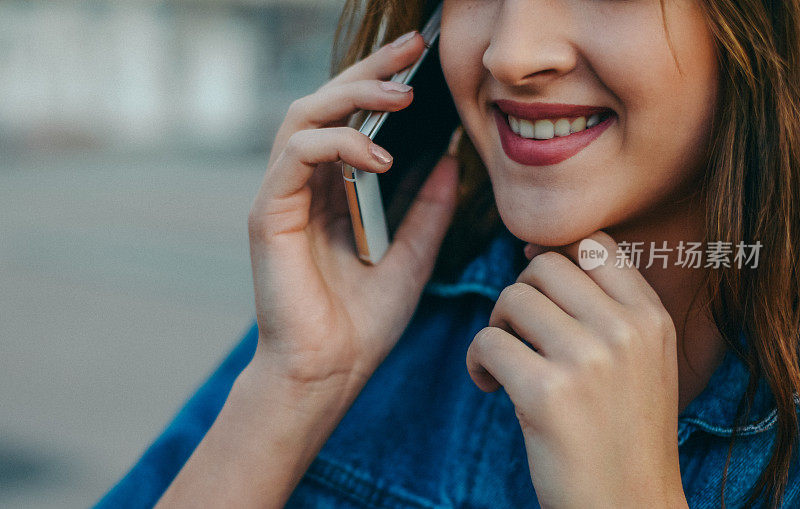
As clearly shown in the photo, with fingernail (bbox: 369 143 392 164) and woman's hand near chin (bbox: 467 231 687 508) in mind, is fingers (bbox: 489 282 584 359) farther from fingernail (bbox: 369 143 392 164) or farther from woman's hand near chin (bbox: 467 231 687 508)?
fingernail (bbox: 369 143 392 164)

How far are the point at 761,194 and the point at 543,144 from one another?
0.33m

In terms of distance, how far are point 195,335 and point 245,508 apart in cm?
426

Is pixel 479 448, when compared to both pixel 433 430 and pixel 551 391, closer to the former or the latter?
pixel 433 430

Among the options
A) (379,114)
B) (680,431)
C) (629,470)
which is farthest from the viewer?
(379,114)

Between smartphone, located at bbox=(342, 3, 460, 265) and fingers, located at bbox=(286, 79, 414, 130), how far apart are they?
29 millimetres

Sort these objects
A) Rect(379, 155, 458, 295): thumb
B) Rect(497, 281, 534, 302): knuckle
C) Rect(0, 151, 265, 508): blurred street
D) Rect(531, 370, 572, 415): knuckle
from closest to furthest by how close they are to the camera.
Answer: Rect(531, 370, 572, 415): knuckle < Rect(497, 281, 534, 302): knuckle < Rect(379, 155, 458, 295): thumb < Rect(0, 151, 265, 508): blurred street

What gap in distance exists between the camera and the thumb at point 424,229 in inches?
59.9

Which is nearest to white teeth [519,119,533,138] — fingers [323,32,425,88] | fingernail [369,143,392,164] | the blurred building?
fingernail [369,143,392,164]

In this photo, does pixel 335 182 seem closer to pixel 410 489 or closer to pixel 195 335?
pixel 410 489

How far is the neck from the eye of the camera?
128 centimetres

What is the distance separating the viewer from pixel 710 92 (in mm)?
1065

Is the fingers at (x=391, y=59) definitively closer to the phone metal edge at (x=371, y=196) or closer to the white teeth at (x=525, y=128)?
the phone metal edge at (x=371, y=196)

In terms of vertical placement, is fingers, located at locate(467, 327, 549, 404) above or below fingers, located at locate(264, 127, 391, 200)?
below

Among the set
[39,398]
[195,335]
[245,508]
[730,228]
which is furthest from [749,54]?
[195,335]
